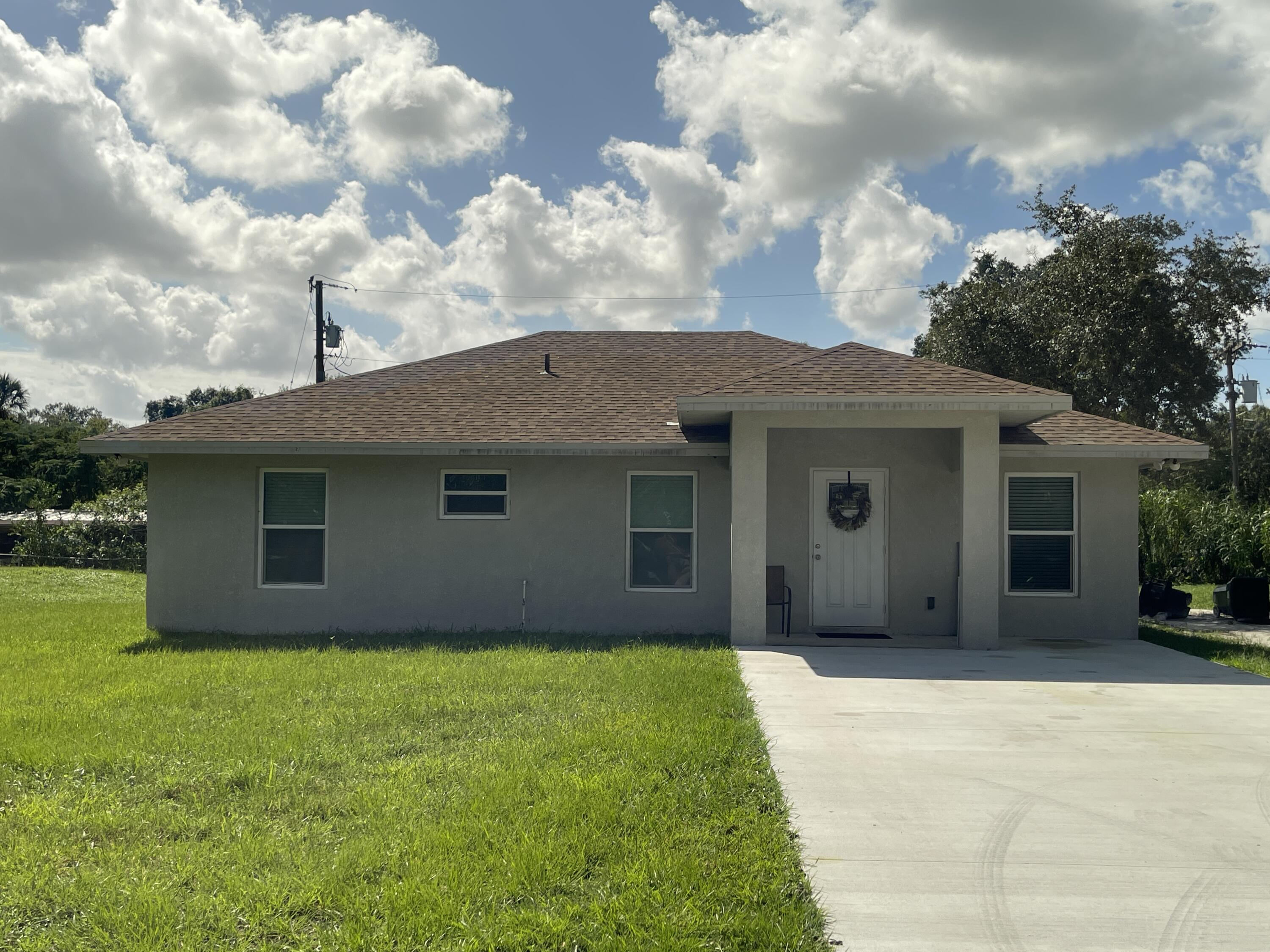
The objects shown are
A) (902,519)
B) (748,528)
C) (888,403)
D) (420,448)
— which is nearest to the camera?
(888,403)

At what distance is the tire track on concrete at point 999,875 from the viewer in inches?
156

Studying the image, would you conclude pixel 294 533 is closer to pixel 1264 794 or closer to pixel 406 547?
pixel 406 547

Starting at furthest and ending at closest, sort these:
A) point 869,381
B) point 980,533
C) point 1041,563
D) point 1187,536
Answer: point 1187,536 → point 1041,563 → point 980,533 → point 869,381

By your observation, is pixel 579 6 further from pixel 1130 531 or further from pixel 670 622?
pixel 1130 531

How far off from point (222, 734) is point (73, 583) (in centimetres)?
1743

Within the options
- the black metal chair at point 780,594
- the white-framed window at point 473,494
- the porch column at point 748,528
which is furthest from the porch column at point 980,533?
the white-framed window at point 473,494

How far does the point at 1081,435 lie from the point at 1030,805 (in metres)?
8.48

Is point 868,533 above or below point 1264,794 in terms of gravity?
above

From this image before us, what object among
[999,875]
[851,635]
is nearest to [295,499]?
[851,635]

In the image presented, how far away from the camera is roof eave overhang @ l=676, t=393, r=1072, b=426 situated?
10906 mm

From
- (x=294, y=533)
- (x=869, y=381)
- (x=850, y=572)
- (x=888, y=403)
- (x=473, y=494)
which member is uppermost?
(x=869, y=381)

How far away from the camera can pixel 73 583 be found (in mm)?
21656

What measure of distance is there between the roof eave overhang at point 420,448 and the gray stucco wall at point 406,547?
56 centimetres

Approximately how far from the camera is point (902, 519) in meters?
13.2
